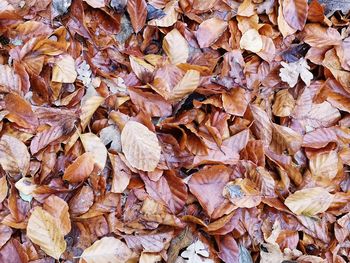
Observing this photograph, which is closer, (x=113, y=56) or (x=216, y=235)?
(x=216, y=235)

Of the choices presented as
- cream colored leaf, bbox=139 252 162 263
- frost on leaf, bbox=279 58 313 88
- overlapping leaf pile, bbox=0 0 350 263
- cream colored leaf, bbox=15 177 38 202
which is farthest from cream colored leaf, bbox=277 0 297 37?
cream colored leaf, bbox=15 177 38 202

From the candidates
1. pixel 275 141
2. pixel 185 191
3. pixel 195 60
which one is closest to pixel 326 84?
pixel 275 141

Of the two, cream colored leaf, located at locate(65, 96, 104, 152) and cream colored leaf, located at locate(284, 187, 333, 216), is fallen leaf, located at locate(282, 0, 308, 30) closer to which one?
cream colored leaf, located at locate(284, 187, 333, 216)

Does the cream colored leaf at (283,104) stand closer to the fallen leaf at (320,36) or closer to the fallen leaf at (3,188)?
the fallen leaf at (320,36)

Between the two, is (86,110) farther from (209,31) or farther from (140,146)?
(209,31)

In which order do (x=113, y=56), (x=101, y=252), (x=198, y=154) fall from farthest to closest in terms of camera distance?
1. (x=113, y=56)
2. (x=198, y=154)
3. (x=101, y=252)

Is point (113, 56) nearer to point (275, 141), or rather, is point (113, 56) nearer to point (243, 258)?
point (275, 141)
